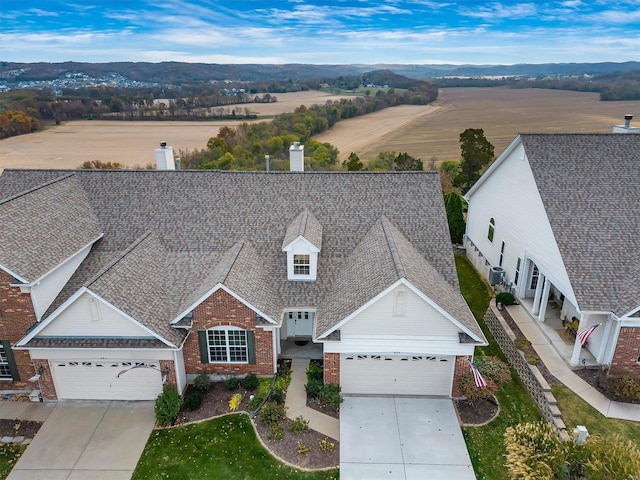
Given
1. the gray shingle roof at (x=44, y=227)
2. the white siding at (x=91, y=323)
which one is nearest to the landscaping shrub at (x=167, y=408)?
the white siding at (x=91, y=323)

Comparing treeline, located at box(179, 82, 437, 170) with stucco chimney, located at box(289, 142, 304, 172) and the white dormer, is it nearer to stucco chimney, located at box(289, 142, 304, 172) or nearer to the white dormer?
stucco chimney, located at box(289, 142, 304, 172)

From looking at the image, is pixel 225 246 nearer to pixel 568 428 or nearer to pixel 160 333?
pixel 160 333

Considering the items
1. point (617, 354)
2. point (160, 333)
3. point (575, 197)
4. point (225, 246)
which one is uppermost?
point (575, 197)

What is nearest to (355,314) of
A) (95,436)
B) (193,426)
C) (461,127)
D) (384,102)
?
(193,426)

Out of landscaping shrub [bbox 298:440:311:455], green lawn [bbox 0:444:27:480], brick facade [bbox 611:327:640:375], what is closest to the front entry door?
landscaping shrub [bbox 298:440:311:455]

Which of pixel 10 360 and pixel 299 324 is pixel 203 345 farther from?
pixel 10 360

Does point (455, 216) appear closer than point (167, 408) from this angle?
No

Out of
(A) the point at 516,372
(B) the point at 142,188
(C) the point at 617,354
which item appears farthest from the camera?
(B) the point at 142,188

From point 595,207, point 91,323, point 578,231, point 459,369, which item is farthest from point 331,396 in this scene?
point 595,207
